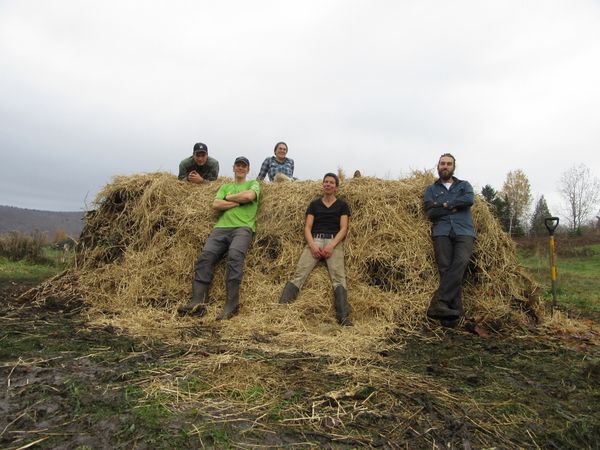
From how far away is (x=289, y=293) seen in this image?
504cm

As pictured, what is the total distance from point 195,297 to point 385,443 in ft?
11.6

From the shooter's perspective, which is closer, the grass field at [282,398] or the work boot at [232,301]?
the grass field at [282,398]

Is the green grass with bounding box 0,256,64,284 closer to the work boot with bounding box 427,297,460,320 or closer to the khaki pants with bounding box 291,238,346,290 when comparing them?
the khaki pants with bounding box 291,238,346,290

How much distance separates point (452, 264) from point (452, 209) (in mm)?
676

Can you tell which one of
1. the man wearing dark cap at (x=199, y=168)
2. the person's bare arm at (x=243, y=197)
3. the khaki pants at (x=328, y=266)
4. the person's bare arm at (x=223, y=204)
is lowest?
the khaki pants at (x=328, y=266)

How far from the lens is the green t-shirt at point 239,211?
18.6ft

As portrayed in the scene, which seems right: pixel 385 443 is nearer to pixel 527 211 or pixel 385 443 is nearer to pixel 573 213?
pixel 527 211

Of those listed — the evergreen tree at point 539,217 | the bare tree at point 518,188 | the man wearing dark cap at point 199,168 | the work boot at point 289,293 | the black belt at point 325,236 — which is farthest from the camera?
the bare tree at point 518,188

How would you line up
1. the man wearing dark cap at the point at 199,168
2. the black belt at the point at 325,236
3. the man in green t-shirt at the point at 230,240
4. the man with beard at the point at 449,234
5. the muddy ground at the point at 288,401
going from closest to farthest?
the muddy ground at the point at 288,401 < the man with beard at the point at 449,234 < the man in green t-shirt at the point at 230,240 < the black belt at the point at 325,236 < the man wearing dark cap at the point at 199,168

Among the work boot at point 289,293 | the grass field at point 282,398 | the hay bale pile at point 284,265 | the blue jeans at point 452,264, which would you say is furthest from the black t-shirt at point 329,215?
the grass field at point 282,398

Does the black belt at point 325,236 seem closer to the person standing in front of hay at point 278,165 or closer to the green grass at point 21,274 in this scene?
the person standing in front of hay at point 278,165

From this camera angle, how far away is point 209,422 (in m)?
2.23

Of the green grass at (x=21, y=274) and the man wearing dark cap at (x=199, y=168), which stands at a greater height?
the man wearing dark cap at (x=199, y=168)

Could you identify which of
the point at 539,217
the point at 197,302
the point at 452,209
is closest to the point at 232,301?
the point at 197,302
